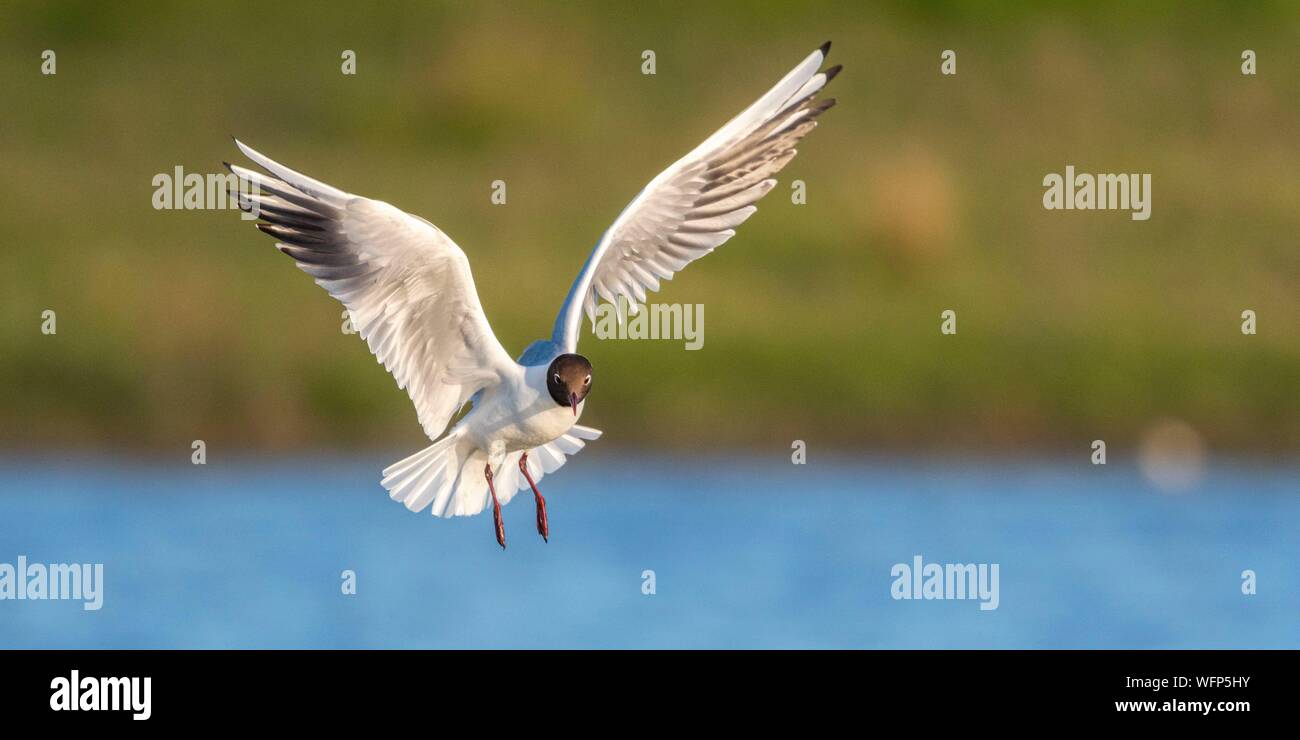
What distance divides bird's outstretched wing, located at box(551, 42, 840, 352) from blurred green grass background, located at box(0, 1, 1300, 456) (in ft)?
20.5

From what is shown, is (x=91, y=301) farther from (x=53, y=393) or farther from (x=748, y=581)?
(x=748, y=581)

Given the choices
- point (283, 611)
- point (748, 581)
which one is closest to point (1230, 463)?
point (748, 581)

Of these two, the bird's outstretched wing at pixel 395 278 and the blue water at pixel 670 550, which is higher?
the bird's outstretched wing at pixel 395 278

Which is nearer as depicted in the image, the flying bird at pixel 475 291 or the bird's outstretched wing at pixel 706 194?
the flying bird at pixel 475 291

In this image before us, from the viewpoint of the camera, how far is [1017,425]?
15.6m

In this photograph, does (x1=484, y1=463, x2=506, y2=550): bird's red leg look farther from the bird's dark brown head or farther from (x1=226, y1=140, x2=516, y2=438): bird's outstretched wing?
the bird's dark brown head

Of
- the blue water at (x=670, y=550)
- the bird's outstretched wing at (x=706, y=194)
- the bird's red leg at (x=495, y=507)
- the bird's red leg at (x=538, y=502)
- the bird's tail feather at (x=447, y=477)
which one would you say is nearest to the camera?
the bird's red leg at (x=495, y=507)

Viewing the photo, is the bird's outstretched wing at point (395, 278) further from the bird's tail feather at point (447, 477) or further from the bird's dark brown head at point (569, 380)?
the bird's dark brown head at point (569, 380)

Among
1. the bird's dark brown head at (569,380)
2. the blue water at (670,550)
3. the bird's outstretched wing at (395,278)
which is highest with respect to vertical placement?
the bird's outstretched wing at (395,278)

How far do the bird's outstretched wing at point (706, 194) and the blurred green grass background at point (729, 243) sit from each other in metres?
6.24

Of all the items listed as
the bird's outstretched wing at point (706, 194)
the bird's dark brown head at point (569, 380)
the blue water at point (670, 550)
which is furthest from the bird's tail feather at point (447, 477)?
the blue water at point (670, 550)

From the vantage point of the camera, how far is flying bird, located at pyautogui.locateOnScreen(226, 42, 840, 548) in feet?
24.9

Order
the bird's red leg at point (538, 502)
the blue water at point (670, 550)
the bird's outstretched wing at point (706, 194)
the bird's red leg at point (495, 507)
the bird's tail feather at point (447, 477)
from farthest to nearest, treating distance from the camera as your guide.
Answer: the blue water at point (670, 550) → the bird's outstretched wing at point (706, 194) → the bird's tail feather at point (447, 477) → the bird's red leg at point (538, 502) → the bird's red leg at point (495, 507)

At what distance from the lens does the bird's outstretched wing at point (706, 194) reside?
8.12m
